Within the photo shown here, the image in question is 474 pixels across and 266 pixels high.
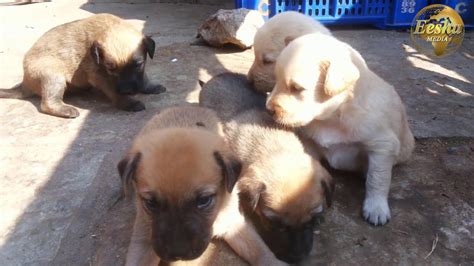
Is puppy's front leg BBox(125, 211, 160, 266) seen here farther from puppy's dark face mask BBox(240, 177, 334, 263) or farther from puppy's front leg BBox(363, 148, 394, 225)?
puppy's front leg BBox(363, 148, 394, 225)

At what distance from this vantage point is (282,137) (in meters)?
3.80

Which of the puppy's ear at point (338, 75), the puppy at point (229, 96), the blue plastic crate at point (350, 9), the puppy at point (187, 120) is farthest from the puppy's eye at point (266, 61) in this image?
the blue plastic crate at point (350, 9)

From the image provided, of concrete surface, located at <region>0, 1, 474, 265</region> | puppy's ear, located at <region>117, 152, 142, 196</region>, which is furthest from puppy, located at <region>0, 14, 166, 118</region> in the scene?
puppy's ear, located at <region>117, 152, 142, 196</region>

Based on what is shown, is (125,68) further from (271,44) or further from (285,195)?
(285,195)

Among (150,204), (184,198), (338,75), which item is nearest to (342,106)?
(338,75)

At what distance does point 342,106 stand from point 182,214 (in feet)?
5.96

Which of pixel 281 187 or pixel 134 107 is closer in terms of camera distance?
pixel 281 187

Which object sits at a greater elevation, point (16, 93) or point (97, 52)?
point (97, 52)

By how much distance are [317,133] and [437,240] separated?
4.25ft

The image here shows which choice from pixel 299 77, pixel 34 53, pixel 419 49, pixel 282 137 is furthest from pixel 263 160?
pixel 419 49

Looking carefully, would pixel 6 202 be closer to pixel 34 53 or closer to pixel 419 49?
pixel 34 53

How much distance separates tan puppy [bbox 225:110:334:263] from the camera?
3.16 m

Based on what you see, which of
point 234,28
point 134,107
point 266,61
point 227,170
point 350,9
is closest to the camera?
point 227,170

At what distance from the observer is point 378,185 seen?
376 cm
